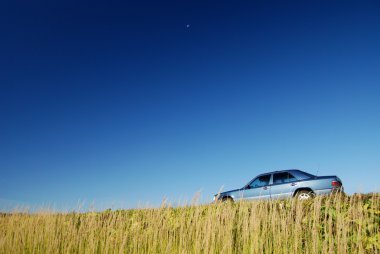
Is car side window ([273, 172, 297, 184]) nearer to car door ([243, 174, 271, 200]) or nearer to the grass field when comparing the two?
car door ([243, 174, 271, 200])

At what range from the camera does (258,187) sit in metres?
11.9

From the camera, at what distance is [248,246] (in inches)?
193

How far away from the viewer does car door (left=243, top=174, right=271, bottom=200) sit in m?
11.6

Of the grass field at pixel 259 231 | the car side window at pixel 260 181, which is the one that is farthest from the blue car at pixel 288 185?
the grass field at pixel 259 231

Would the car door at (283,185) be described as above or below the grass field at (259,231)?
above

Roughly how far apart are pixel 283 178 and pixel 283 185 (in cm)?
31

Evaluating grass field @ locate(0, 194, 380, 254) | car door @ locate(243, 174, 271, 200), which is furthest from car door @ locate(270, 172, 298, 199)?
grass field @ locate(0, 194, 380, 254)

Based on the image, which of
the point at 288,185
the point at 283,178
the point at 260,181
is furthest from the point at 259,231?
the point at 260,181

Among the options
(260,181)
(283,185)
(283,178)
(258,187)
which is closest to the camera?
(283,185)

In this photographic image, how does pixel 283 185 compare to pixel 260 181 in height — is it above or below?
below

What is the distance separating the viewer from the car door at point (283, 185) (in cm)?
1089

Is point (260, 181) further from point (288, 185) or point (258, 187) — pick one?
point (288, 185)

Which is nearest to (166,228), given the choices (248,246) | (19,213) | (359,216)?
(248,246)

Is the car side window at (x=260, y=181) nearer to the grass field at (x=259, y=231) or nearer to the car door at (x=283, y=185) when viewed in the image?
the car door at (x=283, y=185)
